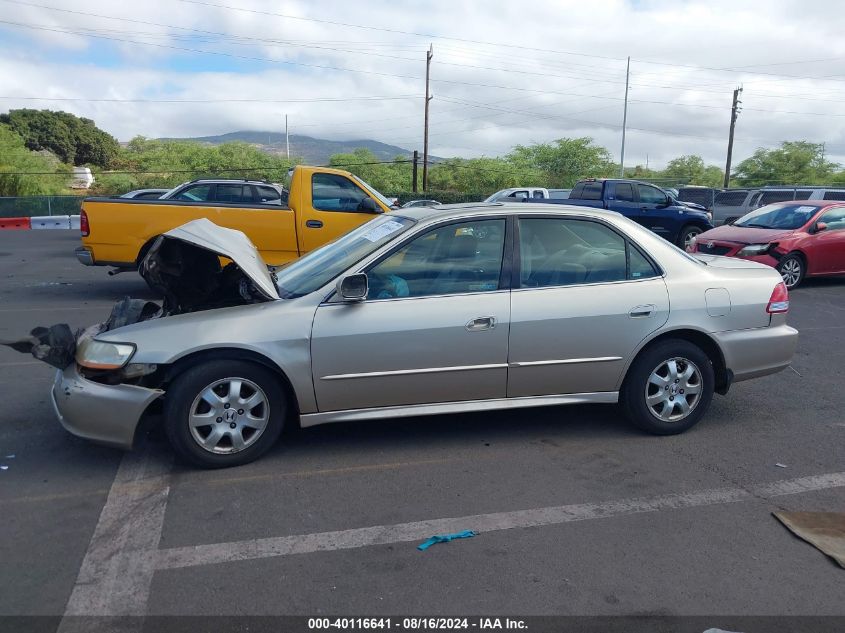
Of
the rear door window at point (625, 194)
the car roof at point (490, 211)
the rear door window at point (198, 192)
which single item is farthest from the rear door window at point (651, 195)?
the car roof at point (490, 211)

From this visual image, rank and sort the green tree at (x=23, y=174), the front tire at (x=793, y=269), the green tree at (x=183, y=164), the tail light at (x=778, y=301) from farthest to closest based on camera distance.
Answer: the green tree at (x=183, y=164), the green tree at (x=23, y=174), the front tire at (x=793, y=269), the tail light at (x=778, y=301)

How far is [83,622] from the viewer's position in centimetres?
299

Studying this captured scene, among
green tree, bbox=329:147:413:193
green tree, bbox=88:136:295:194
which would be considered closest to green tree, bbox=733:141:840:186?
green tree, bbox=329:147:413:193

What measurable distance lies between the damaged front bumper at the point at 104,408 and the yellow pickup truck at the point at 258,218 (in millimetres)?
5613

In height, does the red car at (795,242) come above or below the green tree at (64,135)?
below

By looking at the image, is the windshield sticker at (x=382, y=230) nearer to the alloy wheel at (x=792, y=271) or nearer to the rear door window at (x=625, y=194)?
the alloy wheel at (x=792, y=271)

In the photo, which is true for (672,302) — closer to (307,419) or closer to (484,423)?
(484,423)

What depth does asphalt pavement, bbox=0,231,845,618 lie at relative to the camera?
3.18 meters

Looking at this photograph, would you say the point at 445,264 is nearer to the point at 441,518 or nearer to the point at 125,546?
the point at 441,518

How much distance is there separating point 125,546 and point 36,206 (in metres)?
30.1

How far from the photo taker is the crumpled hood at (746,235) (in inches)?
472

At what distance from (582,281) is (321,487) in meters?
2.20

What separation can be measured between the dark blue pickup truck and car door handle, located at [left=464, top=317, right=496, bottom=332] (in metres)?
13.8

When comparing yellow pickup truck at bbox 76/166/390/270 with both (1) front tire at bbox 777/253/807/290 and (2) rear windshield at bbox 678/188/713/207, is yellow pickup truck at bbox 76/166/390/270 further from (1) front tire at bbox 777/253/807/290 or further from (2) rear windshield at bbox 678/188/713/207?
(2) rear windshield at bbox 678/188/713/207
